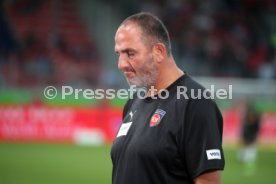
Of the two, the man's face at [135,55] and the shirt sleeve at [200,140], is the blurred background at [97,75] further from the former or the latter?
the shirt sleeve at [200,140]

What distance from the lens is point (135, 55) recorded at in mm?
3906

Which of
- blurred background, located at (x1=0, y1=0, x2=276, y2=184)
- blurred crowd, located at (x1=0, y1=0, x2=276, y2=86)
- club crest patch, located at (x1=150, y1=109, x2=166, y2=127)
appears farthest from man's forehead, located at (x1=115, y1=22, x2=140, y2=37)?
blurred crowd, located at (x1=0, y1=0, x2=276, y2=86)

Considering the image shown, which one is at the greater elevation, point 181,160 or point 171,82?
point 171,82

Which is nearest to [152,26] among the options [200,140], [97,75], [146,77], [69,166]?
[146,77]

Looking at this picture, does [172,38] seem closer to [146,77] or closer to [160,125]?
[146,77]

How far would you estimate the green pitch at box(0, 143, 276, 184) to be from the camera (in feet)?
45.5

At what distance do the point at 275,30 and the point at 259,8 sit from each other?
8.29 feet

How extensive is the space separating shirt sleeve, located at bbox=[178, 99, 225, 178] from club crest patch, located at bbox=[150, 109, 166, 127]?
194mm

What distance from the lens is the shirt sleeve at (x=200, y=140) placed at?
11.9 feet

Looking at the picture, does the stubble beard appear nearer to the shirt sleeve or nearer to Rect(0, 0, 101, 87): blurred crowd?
the shirt sleeve

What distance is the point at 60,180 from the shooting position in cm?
1356

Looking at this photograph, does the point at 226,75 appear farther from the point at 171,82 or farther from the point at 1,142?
the point at 171,82

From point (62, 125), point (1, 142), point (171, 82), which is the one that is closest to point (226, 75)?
point (62, 125)

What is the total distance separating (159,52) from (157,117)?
418 mm
